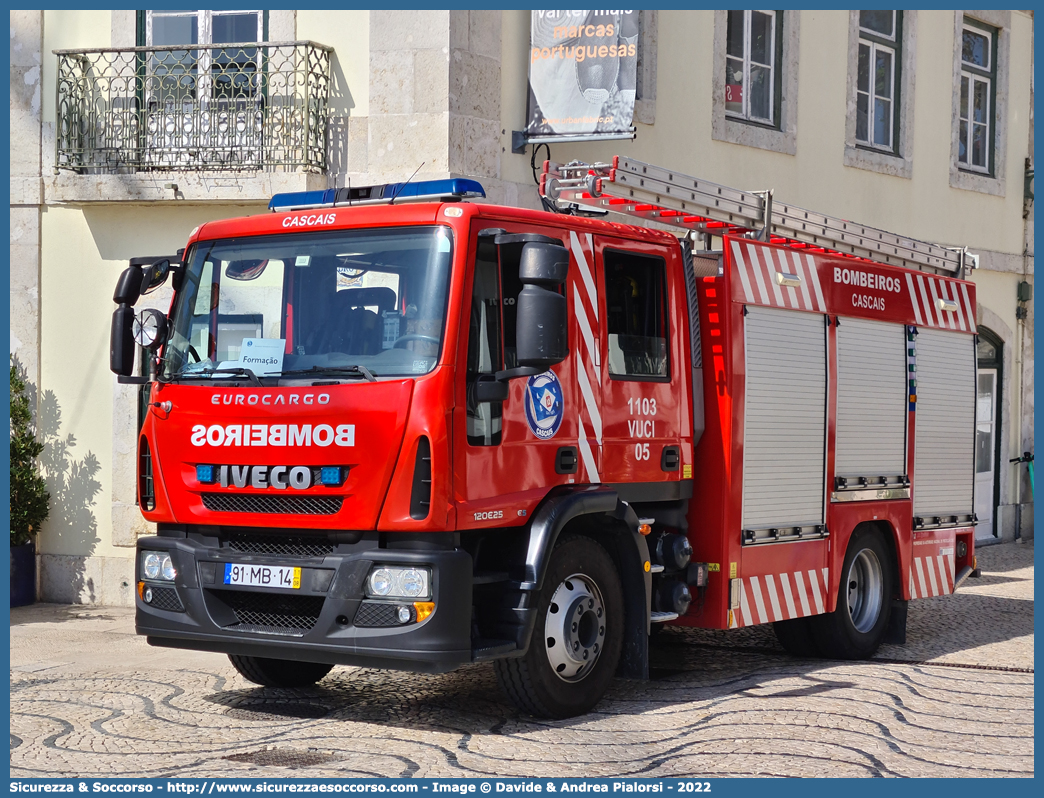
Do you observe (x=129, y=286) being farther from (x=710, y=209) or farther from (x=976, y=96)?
(x=976, y=96)

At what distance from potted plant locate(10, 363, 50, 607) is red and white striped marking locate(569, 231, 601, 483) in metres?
6.53

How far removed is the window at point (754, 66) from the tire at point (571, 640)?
27.1 feet

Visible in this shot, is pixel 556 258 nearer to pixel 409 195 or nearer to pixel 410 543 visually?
pixel 409 195

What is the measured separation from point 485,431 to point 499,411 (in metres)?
0.14

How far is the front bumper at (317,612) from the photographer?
6.46 meters

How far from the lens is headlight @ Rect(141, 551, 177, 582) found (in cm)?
713

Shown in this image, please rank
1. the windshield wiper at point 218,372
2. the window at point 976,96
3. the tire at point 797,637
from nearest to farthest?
1. the windshield wiper at point 218,372
2. the tire at point 797,637
3. the window at point 976,96

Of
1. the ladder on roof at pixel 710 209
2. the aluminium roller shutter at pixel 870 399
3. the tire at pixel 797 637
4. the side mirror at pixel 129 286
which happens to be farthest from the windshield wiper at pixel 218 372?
the tire at pixel 797 637

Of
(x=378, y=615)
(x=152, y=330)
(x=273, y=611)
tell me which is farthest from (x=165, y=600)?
(x=152, y=330)

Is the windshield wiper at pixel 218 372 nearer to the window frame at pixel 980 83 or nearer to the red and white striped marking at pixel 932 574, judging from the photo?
the red and white striped marking at pixel 932 574

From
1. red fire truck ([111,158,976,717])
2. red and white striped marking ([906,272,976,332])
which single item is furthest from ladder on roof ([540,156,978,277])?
red and white striped marking ([906,272,976,332])

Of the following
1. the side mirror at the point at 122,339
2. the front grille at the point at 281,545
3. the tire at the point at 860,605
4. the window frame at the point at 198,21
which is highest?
the window frame at the point at 198,21

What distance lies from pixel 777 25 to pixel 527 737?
10.4m

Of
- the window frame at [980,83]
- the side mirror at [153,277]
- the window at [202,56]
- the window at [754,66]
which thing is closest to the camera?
the side mirror at [153,277]
